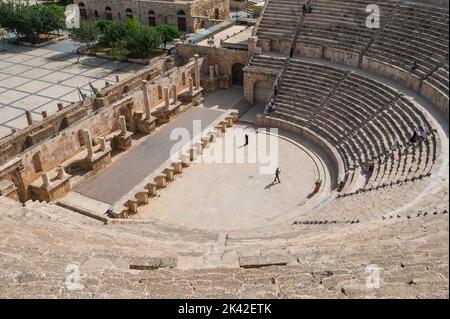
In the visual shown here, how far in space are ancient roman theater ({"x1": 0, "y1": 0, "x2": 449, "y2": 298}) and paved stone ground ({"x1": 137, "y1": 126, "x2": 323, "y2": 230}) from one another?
9cm

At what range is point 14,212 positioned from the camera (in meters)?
14.7

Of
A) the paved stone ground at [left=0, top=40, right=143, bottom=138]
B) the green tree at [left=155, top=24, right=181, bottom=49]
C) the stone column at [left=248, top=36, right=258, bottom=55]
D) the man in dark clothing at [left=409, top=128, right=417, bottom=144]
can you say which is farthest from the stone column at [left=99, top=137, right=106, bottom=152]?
the green tree at [left=155, top=24, right=181, bottom=49]

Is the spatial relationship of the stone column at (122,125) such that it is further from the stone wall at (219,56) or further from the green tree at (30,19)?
the green tree at (30,19)

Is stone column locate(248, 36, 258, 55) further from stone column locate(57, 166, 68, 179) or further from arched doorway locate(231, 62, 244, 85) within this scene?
stone column locate(57, 166, 68, 179)

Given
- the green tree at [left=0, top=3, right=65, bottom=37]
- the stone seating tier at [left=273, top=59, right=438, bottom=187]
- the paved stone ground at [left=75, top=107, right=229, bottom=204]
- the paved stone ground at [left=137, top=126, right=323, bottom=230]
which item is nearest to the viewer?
the stone seating tier at [left=273, top=59, right=438, bottom=187]

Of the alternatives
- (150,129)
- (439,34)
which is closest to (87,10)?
(150,129)

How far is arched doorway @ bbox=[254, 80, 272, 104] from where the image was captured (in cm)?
2862

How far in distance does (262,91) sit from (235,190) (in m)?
10.5

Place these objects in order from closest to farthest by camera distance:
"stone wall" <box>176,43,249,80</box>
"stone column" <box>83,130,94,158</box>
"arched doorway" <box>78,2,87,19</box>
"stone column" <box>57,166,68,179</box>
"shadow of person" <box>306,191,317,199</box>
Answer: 1. "shadow of person" <box>306,191,317,199</box>
2. "stone column" <box>57,166,68,179</box>
3. "stone column" <box>83,130,94,158</box>
4. "stone wall" <box>176,43,249,80</box>
5. "arched doorway" <box>78,2,87,19</box>

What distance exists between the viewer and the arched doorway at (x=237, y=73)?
3139cm

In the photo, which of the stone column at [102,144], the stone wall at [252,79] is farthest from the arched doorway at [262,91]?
the stone column at [102,144]

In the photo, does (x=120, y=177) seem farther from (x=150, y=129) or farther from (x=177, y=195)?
(x=150, y=129)
